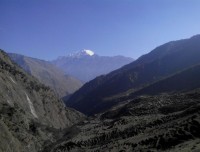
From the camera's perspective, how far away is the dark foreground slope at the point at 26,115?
71.8 meters

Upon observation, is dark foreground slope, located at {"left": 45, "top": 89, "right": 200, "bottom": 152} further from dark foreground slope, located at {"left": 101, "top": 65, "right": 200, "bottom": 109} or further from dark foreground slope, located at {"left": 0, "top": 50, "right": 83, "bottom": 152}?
dark foreground slope, located at {"left": 101, "top": 65, "right": 200, "bottom": 109}

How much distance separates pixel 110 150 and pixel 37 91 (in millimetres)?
74355

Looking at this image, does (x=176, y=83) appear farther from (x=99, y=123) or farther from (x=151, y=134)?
(x=151, y=134)

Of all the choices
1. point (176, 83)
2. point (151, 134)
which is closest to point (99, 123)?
point (151, 134)

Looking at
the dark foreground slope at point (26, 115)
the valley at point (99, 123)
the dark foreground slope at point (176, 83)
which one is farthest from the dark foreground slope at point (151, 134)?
the dark foreground slope at point (176, 83)

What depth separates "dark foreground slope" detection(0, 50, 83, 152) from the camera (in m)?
71.8

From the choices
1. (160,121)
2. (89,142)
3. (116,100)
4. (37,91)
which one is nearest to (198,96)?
(160,121)

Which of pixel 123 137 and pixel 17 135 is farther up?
pixel 17 135

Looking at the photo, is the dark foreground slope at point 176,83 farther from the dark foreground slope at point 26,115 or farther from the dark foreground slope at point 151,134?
the dark foreground slope at point 151,134

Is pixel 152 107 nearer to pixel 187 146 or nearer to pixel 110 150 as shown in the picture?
pixel 110 150

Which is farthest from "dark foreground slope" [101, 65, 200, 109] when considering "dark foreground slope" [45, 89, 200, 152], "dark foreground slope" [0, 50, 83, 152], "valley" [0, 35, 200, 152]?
"dark foreground slope" [45, 89, 200, 152]

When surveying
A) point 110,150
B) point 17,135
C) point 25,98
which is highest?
point 25,98

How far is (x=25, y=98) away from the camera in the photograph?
114m

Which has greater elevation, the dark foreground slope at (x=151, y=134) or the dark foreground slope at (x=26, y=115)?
the dark foreground slope at (x=26, y=115)
